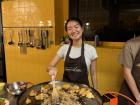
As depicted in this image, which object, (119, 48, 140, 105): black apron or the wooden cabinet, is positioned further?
the wooden cabinet

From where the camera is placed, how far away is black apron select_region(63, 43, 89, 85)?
1.75 meters

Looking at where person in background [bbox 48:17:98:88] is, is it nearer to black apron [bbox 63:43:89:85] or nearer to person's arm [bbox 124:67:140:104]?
black apron [bbox 63:43:89:85]

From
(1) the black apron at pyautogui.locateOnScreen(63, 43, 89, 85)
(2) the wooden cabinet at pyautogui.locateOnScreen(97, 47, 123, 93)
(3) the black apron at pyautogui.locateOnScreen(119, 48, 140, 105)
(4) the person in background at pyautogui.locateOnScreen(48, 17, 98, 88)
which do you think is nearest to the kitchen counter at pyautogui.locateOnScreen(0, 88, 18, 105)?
(4) the person in background at pyautogui.locateOnScreen(48, 17, 98, 88)

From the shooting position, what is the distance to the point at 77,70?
1.77m

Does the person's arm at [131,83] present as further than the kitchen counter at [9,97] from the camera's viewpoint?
Yes

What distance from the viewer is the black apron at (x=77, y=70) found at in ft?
5.74

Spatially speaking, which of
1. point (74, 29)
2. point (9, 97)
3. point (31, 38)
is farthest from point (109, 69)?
point (9, 97)

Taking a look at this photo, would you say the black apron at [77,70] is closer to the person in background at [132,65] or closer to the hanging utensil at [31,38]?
the person in background at [132,65]

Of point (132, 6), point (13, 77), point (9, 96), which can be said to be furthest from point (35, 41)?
point (9, 96)

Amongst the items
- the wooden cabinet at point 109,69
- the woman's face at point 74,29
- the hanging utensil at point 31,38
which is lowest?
the wooden cabinet at point 109,69

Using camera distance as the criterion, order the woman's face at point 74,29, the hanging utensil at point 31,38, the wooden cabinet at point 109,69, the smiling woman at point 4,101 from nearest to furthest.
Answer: the smiling woman at point 4,101 < the woman's face at point 74,29 < the wooden cabinet at point 109,69 < the hanging utensil at point 31,38

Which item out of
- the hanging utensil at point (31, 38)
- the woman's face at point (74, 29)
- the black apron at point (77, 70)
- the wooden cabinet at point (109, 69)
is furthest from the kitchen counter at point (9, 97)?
the hanging utensil at point (31, 38)

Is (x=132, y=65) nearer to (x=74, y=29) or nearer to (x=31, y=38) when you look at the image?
(x=74, y=29)

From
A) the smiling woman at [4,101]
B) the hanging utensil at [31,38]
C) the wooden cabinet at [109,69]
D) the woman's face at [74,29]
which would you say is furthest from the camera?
the hanging utensil at [31,38]
